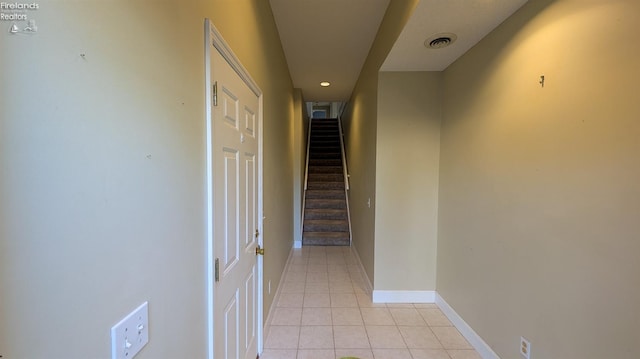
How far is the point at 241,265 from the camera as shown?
61.7 inches

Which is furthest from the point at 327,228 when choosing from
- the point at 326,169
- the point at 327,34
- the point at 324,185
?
the point at 327,34

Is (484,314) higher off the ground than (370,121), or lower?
lower

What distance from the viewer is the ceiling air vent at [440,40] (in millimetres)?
2025

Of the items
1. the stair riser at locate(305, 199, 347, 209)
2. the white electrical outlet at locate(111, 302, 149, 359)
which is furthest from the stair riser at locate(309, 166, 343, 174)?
the white electrical outlet at locate(111, 302, 149, 359)

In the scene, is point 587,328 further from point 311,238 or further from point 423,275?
point 311,238

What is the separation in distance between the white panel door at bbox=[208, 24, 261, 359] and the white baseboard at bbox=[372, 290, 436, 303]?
56.8 inches

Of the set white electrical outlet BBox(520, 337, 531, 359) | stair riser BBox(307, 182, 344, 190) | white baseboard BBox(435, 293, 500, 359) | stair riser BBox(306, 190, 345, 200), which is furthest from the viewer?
stair riser BBox(307, 182, 344, 190)

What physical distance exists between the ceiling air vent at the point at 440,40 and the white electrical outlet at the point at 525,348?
6.76 feet

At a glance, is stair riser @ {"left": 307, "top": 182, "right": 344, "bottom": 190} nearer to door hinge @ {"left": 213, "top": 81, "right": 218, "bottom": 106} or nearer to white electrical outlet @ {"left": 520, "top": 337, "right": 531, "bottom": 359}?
white electrical outlet @ {"left": 520, "top": 337, "right": 531, "bottom": 359}

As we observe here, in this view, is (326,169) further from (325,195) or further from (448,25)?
(448,25)

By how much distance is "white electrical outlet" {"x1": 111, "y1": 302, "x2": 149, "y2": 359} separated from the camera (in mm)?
585

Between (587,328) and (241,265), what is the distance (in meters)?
1.71

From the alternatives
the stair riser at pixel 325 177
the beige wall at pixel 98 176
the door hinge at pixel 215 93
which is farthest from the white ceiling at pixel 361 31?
the stair riser at pixel 325 177

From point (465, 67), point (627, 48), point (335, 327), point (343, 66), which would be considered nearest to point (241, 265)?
point (335, 327)
